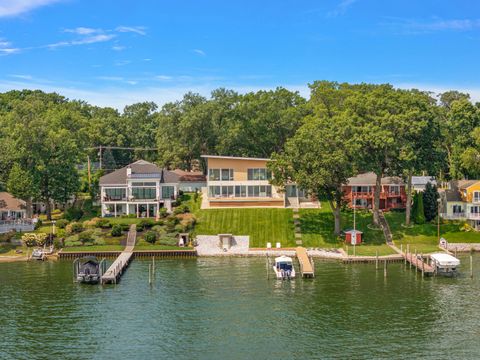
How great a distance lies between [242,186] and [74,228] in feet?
90.2

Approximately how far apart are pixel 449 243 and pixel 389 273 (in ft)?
58.4

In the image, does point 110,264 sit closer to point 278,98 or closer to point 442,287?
point 442,287

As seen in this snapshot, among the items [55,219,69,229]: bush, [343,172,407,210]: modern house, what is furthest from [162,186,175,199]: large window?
[343,172,407,210]: modern house

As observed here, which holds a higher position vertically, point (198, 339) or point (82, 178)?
point (82, 178)

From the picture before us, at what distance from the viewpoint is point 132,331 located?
49406mm

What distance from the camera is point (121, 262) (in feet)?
240

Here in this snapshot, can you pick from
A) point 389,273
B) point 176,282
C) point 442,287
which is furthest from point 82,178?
point 442,287

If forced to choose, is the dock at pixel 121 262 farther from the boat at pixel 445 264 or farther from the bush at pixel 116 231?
the boat at pixel 445 264

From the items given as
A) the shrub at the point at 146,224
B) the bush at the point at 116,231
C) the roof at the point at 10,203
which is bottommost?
the bush at the point at 116,231

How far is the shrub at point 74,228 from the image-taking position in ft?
285

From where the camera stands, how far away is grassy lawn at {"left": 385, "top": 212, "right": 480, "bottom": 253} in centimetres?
8388

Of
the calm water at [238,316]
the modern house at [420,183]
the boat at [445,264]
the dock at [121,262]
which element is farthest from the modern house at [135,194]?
the modern house at [420,183]

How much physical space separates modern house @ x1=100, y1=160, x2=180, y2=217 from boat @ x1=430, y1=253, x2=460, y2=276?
44128 millimetres

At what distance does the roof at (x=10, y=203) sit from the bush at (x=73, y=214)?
22.6 feet
